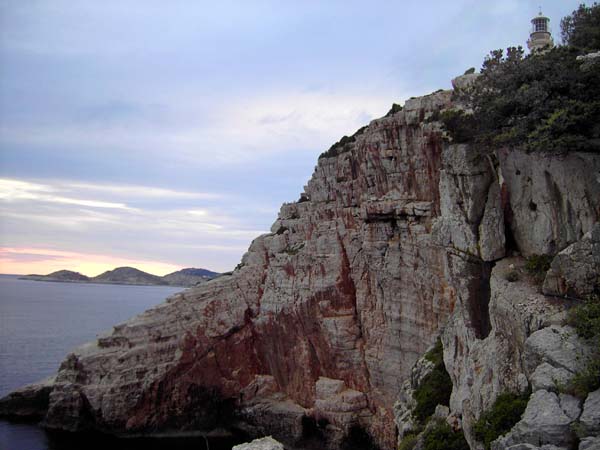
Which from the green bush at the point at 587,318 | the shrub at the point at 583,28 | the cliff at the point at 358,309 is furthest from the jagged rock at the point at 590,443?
the shrub at the point at 583,28

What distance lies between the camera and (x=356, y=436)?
34.6 metres

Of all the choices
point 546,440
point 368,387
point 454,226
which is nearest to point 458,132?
point 454,226

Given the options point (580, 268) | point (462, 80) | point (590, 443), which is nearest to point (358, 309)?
point (462, 80)

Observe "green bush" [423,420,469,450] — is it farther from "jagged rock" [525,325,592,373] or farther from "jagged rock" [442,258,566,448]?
"jagged rock" [525,325,592,373]

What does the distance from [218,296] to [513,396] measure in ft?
103

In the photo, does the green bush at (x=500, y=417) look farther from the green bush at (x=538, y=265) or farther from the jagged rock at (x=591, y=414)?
the green bush at (x=538, y=265)

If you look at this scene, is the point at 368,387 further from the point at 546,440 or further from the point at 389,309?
the point at 546,440

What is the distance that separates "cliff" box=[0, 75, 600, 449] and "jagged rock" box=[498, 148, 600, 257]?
0.19ft

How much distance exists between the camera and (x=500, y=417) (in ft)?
45.1

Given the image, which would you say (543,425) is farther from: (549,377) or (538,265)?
(538,265)

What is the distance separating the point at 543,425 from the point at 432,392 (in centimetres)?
1226

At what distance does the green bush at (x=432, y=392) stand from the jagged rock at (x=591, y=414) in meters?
11.7

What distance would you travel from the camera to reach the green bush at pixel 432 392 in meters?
22.6

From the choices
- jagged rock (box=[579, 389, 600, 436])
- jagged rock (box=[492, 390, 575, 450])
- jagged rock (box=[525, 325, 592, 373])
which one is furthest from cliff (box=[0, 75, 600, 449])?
jagged rock (box=[579, 389, 600, 436])
